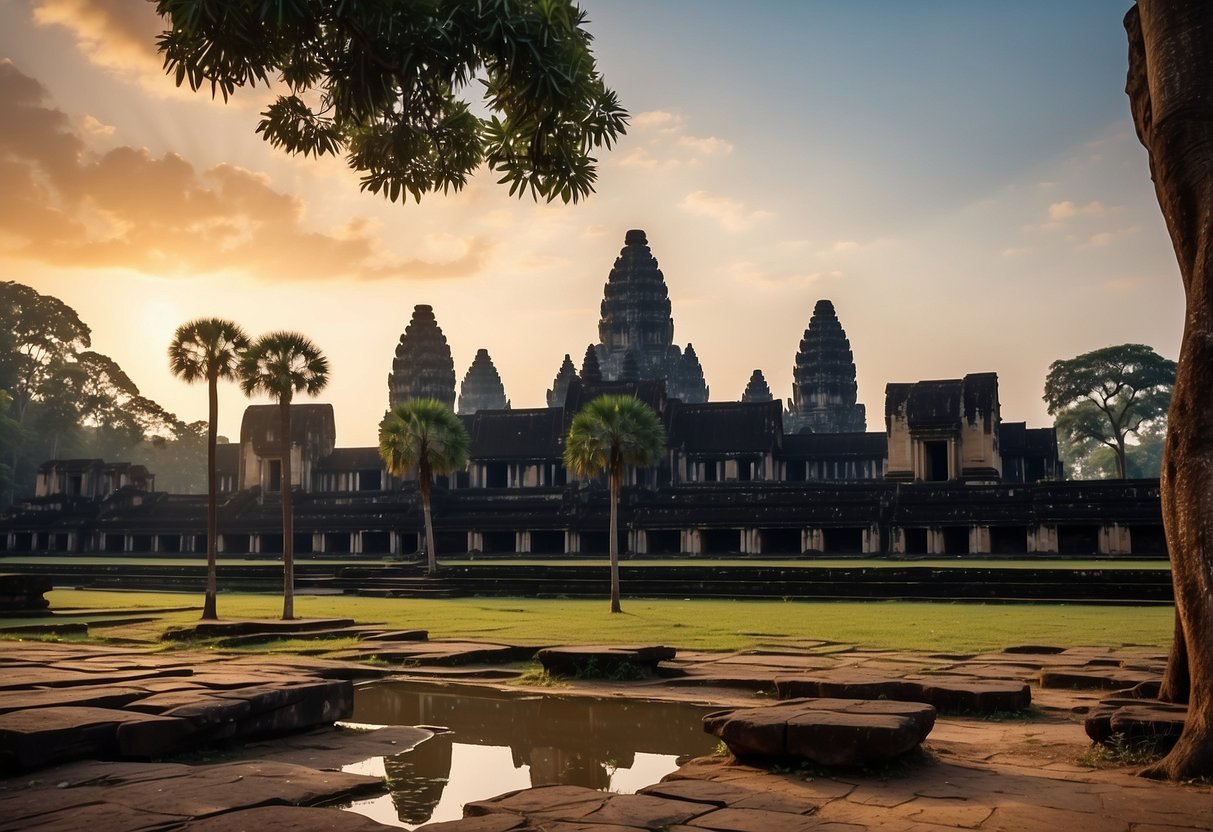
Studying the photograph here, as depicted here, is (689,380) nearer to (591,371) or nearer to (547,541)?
(591,371)

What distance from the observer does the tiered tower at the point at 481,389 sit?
305 ft

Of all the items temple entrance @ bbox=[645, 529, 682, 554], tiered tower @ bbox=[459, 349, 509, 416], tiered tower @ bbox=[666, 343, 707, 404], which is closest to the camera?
temple entrance @ bbox=[645, 529, 682, 554]

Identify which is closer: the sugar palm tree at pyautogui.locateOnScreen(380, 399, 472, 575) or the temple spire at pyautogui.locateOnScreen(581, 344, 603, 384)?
the sugar palm tree at pyautogui.locateOnScreen(380, 399, 472, 575)

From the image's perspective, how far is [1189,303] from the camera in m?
8.09

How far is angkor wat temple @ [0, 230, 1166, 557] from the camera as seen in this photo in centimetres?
3966

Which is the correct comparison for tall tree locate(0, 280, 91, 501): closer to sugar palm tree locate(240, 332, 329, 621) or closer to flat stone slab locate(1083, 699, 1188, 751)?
sugar palm tree locate(240, 332, 329, 621)

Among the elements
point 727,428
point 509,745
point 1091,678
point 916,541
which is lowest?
point 509,745

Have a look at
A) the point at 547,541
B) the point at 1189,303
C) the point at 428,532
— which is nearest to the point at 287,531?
the point at 428,532

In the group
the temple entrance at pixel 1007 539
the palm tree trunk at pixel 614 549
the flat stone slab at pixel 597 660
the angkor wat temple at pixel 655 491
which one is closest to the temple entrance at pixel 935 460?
the angkor wat temple at pixel 655 491

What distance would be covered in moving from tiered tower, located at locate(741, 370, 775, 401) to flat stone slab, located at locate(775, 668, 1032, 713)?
7743cm

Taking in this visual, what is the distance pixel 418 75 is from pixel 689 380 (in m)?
76.3

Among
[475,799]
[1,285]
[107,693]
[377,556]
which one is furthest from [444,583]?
[1,285]

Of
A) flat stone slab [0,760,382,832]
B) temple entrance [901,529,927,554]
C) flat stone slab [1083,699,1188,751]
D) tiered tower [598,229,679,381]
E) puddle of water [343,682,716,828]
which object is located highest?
tiered tower [598,229,679,381]

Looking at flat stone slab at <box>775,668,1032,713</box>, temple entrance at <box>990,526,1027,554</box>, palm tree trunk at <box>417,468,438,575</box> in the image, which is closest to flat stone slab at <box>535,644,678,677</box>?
flat stone slab at <box>775,668,1032,713</box>
